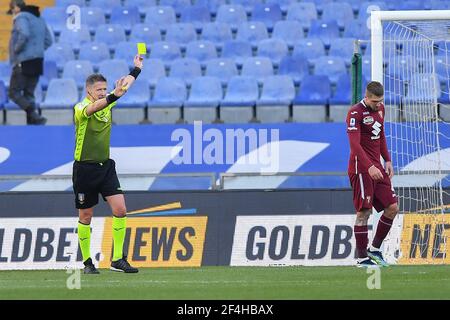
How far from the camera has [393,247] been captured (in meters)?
14.6

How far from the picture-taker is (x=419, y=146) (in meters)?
15.3

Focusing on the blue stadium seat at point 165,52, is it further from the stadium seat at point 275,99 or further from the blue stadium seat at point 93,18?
the stadium seat at point 275,99

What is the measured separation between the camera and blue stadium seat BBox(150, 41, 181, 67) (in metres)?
20.6

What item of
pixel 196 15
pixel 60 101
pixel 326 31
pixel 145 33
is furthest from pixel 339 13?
pixel 60 101

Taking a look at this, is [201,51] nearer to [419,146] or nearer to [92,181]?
[419,146]

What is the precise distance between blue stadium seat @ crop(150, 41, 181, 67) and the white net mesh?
5.08 metres

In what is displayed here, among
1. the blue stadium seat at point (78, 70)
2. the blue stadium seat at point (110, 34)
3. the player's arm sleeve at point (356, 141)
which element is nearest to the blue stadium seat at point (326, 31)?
the blue stadium seat at point (110, 34)

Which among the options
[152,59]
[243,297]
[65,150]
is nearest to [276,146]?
[65,150]

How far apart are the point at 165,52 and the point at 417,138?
21.5 feet

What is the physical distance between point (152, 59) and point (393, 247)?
22.9 feet

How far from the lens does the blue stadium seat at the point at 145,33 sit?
21.1 m

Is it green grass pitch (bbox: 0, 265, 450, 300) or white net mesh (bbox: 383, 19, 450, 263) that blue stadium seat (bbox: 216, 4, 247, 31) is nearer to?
white net mesh (bbox: 383, 19, 450, 263)

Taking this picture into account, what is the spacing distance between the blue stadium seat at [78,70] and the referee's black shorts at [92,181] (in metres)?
7.40
